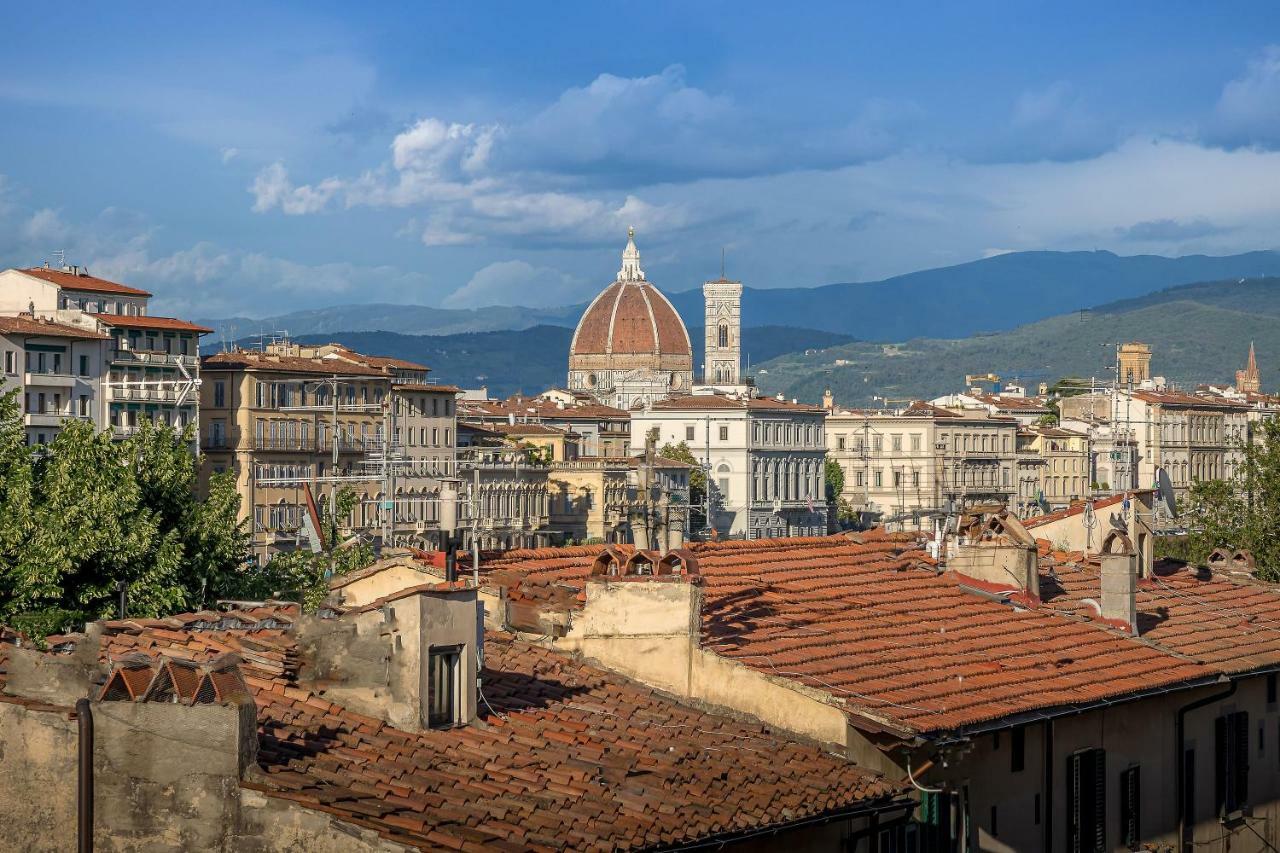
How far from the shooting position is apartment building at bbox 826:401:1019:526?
17575 cm

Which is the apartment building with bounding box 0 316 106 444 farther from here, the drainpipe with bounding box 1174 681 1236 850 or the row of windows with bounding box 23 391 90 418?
the drainpipe with bounding box 1174 681 1236 850

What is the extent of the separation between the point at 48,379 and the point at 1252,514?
59345mm

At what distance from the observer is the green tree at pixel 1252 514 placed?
4606 cm

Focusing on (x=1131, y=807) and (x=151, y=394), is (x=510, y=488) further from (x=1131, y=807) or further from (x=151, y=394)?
(x=1131, y=807)

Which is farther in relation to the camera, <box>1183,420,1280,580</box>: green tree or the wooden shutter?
<box>1183,420,1280,580</box>: green tree

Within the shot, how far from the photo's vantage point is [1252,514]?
4791 cm

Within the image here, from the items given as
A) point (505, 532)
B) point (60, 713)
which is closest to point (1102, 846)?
point (60, 713)

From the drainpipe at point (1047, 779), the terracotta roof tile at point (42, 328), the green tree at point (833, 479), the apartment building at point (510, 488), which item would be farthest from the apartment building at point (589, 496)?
the drainpipe at point (1047, 779)

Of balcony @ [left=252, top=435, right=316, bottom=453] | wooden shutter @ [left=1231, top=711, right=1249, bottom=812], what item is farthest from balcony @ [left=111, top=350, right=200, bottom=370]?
wooden shutter @ [left=1231, top=711, right=1249, bottom=812]

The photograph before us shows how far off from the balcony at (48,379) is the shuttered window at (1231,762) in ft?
242

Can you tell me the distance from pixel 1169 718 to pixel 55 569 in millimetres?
15827

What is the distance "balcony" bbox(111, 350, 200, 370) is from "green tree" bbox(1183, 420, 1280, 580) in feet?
192

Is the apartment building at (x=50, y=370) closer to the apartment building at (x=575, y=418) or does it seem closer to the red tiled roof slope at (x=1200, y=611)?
the apartment building at (x=575, y=418)

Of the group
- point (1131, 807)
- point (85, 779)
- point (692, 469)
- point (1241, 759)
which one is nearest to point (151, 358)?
point (692, 469)
